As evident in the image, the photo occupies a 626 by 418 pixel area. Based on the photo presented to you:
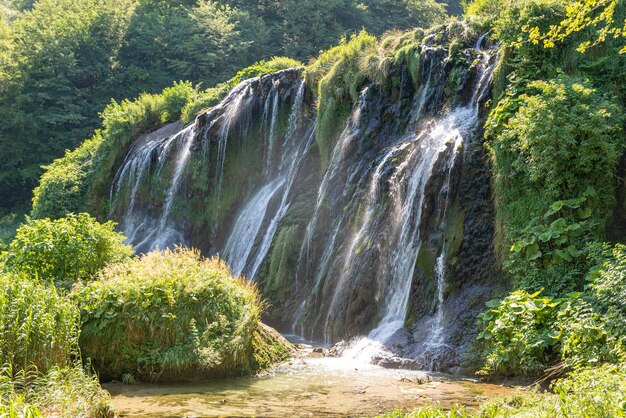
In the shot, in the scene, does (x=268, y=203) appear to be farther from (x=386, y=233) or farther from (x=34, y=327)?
(x=34, y=327)

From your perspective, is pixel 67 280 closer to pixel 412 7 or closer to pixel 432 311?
pixel 432 311

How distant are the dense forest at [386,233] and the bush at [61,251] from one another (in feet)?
0.09

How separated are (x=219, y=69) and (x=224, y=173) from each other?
1813cm

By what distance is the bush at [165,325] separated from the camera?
866 centimetres

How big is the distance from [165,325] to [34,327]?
73.4 inches

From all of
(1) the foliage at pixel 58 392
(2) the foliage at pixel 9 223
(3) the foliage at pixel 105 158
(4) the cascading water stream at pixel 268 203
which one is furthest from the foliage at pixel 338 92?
(2) the foliage at pixel 9 223

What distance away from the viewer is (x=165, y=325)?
8844 millimetres

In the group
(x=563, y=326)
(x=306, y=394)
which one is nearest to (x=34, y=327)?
(x=306, y=394)

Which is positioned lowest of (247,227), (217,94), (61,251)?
(61,251)

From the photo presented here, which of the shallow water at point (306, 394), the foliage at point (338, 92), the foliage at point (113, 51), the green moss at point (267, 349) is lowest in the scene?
the shallow water at point (306, 394)

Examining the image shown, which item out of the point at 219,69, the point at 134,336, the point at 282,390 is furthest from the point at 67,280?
the point at 219,69

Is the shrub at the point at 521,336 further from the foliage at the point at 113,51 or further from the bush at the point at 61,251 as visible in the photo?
the foliage at the point at 113,51

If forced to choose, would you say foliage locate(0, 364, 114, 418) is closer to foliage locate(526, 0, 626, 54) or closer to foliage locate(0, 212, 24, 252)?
foliage locate(526, 0, 626, 54)

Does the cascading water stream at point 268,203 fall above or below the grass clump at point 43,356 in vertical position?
above
